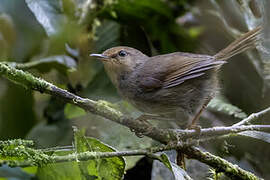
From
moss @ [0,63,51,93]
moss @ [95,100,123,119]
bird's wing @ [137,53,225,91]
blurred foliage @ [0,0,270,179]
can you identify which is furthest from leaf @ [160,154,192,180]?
bird's wing @ [137,53,225,91]

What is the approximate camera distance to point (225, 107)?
259 centimetres

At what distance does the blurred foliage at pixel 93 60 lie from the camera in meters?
2.66

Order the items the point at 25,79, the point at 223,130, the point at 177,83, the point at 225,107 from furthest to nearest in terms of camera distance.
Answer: the point at 177,83, the point at 225,107, the point at 223,130, the point at 25,79

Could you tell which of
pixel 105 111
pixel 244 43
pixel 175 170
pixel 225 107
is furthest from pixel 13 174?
pixel 244 43

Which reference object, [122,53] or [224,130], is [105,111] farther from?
[122,53]

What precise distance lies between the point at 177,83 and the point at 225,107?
342 millimetres

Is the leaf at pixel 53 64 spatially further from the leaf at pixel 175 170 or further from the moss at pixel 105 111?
the leaf at pixel 175 170

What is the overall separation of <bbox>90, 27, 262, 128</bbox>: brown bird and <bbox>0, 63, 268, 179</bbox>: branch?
0.64 m

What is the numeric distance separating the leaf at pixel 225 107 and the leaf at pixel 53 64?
37.7 inches

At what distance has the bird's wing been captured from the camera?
271 centimetres

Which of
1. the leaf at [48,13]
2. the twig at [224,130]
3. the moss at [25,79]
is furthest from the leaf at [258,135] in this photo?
the leaf at [48,13]

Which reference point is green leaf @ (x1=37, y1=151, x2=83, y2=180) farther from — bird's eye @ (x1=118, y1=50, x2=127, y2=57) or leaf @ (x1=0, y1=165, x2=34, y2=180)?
bird's eye @ (x1=118, y1=50, x2=127, y2=57)

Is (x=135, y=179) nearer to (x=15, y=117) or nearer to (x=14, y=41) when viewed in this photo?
(x=15, y=117)

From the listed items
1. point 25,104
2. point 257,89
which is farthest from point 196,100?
point 25,104
